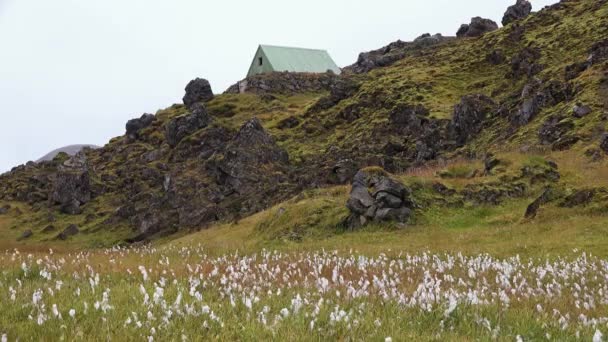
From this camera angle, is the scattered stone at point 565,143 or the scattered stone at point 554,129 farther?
the scattered stone at point 554,129

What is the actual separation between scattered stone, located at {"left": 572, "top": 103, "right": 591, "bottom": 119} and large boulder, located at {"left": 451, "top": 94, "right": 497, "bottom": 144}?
11728 mm

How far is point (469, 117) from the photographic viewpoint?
5053 cm

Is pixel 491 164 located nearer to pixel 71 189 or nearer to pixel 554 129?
pixel 554 129

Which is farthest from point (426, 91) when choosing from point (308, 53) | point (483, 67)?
point (308, 53)

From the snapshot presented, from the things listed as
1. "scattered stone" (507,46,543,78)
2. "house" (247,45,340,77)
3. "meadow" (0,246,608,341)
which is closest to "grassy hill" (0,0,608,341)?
"meadow" (0,246,608,341)

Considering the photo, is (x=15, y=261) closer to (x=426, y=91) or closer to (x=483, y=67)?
(x=426, y=91)

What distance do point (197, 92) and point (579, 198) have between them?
100515 millimetres

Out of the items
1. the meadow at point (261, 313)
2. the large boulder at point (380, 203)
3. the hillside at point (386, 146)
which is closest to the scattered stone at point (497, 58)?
the hillside at point (386, 146)

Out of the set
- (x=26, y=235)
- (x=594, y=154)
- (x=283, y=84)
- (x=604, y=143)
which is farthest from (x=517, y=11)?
(x=26, y=235)

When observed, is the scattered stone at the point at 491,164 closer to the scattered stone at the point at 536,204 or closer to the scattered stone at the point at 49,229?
the scattered stone at the point at 536,204

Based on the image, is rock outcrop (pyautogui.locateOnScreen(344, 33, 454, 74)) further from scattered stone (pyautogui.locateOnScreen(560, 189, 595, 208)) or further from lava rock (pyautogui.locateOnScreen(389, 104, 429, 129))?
scattered stone (pyautogui.locateOnScreen(560, 189, 595, 208))

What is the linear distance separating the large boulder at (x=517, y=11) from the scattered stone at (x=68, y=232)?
86.2 meters

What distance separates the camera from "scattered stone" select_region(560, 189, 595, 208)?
2242 centimetres

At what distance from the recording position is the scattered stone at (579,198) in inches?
883
